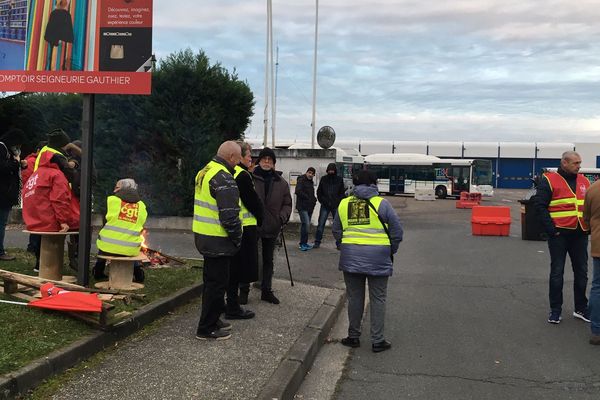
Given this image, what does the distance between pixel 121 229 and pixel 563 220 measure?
532 centimetres

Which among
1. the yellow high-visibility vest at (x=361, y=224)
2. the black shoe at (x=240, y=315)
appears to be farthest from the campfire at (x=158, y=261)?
the yellow high-visibility vest at (x=361, y=224)

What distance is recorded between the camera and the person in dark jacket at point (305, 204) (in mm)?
12633

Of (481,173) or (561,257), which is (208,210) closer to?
(561,257)

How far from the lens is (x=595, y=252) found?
5.96 meters

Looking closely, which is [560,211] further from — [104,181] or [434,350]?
[104,181]

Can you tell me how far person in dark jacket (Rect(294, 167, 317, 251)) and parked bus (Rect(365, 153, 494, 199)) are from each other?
25.5 m

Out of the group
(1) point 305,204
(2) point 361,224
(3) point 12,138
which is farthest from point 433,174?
(2) point 361,224

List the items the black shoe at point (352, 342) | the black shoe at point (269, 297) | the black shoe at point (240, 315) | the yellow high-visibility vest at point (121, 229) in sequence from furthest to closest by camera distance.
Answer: the black shoe at point (269, 297)
the yellow high-visibility vest at point (121, 229)
the black shoe at point (240, 315)
the black shoe at point (352, 342)

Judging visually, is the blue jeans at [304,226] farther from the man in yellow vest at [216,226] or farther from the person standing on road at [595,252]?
the man in yellow vest at [216,226]

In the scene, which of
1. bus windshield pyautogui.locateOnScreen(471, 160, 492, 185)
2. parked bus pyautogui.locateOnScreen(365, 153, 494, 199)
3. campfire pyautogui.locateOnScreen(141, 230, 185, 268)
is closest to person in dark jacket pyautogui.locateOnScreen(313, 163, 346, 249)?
campfire pyautogui.locateOnScreen(141, 230, 185, 268)

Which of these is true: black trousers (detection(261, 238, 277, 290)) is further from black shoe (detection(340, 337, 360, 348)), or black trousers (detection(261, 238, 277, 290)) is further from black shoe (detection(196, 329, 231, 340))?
black shoe (detection(196, 329, 231, 340))

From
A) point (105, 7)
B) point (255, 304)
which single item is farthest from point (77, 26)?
point (255, 304)

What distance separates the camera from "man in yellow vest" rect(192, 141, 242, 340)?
5066 millimetres

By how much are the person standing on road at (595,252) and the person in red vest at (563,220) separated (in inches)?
18.6
